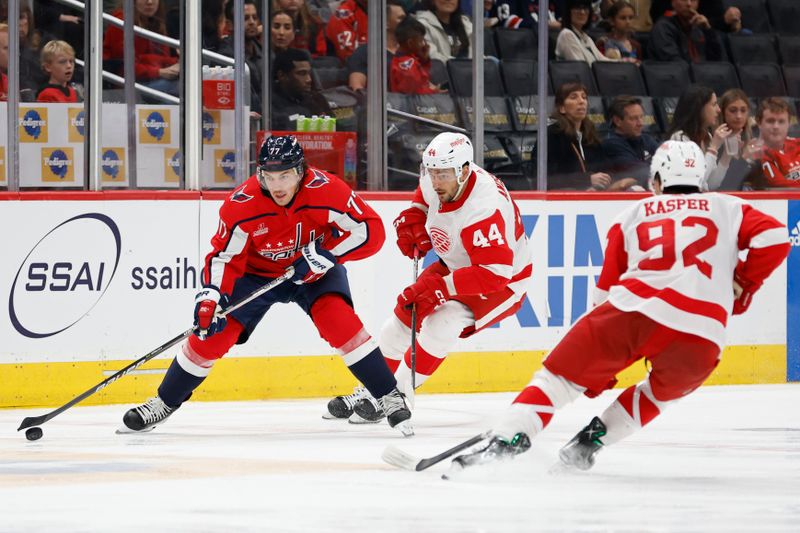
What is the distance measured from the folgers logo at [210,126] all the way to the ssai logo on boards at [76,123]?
520 mm

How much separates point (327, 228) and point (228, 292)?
41 cm

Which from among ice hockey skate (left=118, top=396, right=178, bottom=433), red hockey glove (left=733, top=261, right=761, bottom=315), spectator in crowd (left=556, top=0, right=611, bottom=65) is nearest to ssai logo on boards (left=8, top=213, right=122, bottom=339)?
ice hockey skate (left=118, top=396, right=178, bottom=433)

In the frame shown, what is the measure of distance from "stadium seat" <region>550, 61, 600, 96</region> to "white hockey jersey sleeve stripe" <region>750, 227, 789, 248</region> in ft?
10.0

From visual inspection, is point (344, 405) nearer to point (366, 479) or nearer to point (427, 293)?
point (427, 293)

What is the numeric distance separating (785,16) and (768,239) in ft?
13.0

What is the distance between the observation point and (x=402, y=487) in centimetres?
350

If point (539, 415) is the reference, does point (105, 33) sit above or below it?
above

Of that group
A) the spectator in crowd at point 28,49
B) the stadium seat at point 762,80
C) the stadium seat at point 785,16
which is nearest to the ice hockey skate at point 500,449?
the spectator in crowd at point 28,49

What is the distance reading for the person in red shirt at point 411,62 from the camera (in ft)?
20.2

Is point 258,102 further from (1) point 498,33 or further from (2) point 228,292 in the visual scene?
(2) point 228,292

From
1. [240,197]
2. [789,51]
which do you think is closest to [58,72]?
[240,197]

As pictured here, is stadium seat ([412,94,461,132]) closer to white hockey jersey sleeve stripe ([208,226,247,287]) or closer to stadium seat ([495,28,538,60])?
stadium seat ([495,28,538,60])

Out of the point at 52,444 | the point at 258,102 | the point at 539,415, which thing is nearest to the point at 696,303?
the point at 539,415

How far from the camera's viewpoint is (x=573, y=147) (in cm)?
647
